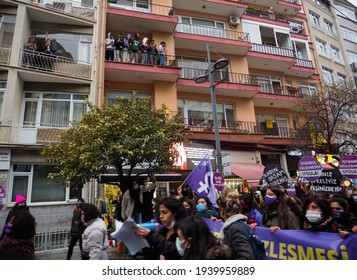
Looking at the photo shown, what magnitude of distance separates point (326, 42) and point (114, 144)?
85.9 ft

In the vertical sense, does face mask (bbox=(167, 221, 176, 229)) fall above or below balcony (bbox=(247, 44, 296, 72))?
below

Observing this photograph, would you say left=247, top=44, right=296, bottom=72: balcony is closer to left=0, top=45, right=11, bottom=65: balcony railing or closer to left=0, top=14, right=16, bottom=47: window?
left=0, top=14, right=16, bottom=47: window

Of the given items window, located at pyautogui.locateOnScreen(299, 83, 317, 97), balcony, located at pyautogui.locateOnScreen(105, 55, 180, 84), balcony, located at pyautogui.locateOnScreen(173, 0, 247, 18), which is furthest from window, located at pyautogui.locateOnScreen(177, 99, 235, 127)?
window, located at pyautogui.locateOnScreen(299, 83, 317, 97)

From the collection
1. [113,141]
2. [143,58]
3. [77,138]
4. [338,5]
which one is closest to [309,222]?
[113,141]

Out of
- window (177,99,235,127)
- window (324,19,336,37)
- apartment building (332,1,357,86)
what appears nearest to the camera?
window (177,99,235,127)

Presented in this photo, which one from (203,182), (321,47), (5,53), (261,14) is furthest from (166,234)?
(321,47)

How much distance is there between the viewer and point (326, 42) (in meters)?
25.7

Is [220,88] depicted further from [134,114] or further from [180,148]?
[134,114]

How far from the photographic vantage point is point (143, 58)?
15391 millimetres

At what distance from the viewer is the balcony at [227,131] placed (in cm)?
1553

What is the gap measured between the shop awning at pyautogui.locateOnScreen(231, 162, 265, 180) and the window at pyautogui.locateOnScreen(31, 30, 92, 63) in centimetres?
1052

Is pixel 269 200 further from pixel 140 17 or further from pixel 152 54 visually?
pixel 140 17

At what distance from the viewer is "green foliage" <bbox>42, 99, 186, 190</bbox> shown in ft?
28.0

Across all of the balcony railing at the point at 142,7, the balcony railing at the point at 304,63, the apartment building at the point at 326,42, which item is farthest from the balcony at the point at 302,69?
the balcony railing at the point at 142,7
